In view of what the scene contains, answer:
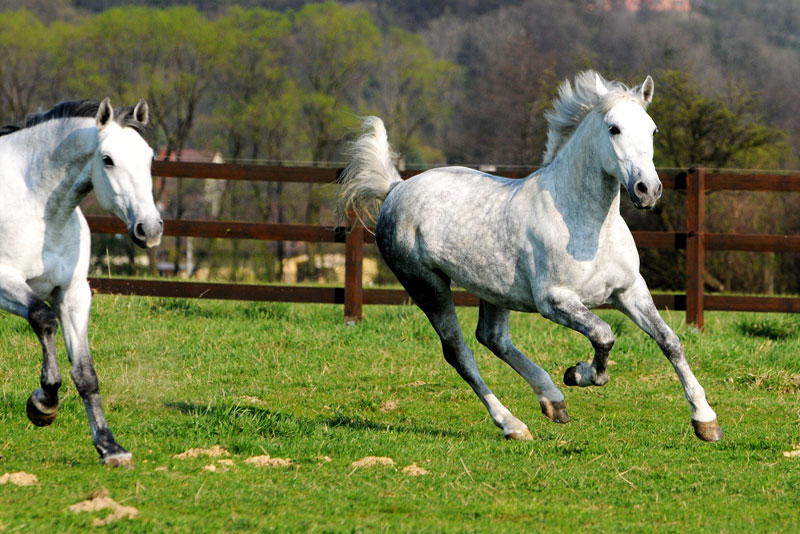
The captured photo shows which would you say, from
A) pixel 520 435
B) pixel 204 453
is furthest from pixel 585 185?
pixel 204 453

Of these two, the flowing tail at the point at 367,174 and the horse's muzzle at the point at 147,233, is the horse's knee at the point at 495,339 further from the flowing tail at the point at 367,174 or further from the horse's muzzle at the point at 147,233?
the horse's muzzle at the point at 147,233

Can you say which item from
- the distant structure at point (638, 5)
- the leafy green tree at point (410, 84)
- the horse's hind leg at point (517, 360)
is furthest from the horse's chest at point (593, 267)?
the distant structure at point (638, 5)

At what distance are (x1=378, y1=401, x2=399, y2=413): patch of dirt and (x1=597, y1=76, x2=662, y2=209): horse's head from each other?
7.54ft

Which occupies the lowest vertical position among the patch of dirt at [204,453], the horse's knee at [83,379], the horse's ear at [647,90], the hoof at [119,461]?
the patch of dirt at [204,453]

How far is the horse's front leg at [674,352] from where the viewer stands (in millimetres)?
5273

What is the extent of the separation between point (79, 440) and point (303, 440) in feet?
4.00

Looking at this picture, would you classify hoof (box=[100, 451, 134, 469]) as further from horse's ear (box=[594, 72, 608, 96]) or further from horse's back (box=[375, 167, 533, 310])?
horse's ear (box=[594, 72, 608, 96])

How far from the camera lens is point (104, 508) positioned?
3.89 meters

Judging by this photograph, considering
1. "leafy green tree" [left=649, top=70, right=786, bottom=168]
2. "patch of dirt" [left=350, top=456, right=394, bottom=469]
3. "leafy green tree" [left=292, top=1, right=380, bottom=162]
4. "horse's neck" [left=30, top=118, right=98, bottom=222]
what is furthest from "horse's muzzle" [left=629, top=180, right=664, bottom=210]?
"leafy green tree" [left=292, top=1, right=380, bottom=162]

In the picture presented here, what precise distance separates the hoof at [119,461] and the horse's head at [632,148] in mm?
2770

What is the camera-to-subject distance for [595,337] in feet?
17.4

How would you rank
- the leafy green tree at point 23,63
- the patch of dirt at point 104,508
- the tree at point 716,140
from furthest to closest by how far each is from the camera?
the leafy green tree at point 23,63 < the tree at point 716,140 < the patch of dirt at point 104,508

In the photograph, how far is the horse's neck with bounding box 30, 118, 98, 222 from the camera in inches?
191

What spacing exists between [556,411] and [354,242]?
4.51 metres
